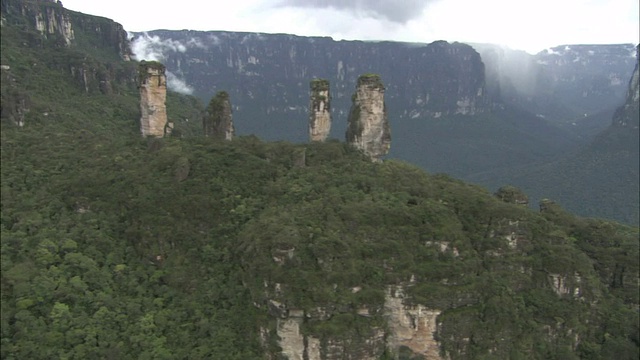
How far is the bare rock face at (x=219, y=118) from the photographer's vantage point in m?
35.7

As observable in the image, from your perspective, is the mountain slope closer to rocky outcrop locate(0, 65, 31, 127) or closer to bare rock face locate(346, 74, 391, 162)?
bare rock face locate(346, 74, 391, 162)

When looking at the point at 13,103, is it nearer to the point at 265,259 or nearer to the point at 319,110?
the point at 319,110

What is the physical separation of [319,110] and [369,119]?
11.8ft

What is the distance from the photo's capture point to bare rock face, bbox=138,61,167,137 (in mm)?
36125

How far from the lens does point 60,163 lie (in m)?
32.8

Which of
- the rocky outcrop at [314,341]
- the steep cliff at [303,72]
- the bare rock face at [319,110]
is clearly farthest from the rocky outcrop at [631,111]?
the rocky outcrop at [314,341]

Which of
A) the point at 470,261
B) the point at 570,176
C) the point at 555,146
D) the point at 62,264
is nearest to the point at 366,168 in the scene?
Result: the point at 470,261

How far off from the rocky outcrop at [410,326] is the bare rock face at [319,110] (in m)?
14.8

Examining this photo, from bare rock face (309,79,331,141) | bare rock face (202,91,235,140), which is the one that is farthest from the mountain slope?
bare rock face (202,91,235,140)

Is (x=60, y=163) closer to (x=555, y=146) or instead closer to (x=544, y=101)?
(x=555, y=146)

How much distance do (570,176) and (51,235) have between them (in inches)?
3413

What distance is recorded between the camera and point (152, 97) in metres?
36.6

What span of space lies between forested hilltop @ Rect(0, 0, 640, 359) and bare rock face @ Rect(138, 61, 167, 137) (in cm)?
217

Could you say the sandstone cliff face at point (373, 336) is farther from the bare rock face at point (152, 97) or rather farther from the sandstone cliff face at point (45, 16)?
the sandstone cliff face at point (45, 16)
